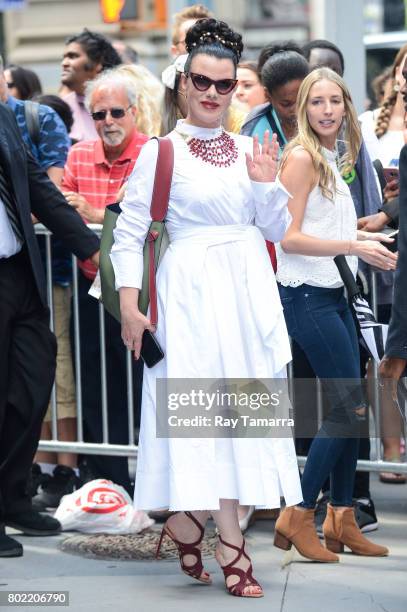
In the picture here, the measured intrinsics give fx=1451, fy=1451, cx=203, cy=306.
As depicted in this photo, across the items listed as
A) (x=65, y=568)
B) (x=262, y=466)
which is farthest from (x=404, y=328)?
(x=65, y=568)

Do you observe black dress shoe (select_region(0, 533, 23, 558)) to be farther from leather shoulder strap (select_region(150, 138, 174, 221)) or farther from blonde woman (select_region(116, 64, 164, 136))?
blonde woman (select_region(116, 64, 164, 136))

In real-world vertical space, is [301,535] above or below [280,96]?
below

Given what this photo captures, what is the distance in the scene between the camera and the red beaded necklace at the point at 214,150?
5820 mm

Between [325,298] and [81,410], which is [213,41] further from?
[81,410]

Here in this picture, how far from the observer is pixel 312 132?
6512 millimetres

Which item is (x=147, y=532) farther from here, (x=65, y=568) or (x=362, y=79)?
(x=362, y=79)

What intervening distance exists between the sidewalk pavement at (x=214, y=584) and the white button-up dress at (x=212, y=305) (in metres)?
0.38

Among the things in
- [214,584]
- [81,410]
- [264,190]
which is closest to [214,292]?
[264,190]

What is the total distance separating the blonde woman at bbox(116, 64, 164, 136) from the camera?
8.30 m

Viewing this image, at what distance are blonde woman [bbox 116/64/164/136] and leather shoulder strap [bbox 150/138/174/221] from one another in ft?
8.19

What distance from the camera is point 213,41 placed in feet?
19.2

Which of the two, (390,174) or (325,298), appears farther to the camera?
(390,174)

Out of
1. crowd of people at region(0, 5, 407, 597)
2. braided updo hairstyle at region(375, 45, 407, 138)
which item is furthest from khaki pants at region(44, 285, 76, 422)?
braided updo hairstyle at region(375, 45, 407, 138)

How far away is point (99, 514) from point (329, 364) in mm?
1413
